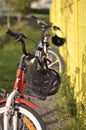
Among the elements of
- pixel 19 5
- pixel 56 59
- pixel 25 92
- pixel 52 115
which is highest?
pixel 19 5

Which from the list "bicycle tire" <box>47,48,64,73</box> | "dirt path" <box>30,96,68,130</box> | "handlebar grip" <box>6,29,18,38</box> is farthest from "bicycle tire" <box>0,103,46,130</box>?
"bicycle tire" <box>47,48,64,73</box>

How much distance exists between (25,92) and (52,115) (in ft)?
6.72

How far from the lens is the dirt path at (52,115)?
6.13 meters

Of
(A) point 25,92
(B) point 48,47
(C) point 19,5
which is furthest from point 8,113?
(C) point 19,5

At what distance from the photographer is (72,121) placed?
5.86 meters

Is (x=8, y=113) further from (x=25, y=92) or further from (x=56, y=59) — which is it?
(x=56, y=59)

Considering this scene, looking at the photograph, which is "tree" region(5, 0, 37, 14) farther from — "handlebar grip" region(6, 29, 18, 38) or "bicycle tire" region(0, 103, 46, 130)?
"bicycle tire" region(0, 103, 46, 130)

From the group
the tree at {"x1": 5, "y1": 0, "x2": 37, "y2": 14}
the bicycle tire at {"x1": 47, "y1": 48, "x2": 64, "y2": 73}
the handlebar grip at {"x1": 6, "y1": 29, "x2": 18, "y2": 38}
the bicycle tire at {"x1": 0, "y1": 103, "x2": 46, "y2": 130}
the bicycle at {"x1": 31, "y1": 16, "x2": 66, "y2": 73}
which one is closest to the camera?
the bicycle tire at {"x1": 0, "y1": 103, "x2": 46, "y2": 130}

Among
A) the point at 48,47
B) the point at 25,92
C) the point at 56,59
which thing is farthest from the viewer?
the point at 56,59

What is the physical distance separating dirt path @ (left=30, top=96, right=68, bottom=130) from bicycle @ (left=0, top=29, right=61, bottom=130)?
58.7 inches

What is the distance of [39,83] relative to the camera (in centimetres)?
454

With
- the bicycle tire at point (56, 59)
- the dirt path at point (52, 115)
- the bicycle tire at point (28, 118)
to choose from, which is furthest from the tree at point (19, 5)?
the bicycle tire at point (28, 118)

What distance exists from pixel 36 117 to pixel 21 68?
0.57 m

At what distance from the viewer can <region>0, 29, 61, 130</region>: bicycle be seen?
14.2 feet
